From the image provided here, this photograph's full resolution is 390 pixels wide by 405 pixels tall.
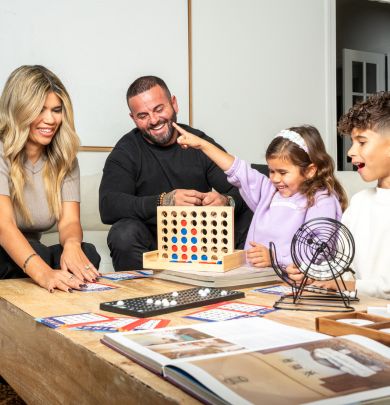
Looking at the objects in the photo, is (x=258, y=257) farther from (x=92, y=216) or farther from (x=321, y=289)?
(x=92, y=216)

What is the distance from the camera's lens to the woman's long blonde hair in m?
2.21

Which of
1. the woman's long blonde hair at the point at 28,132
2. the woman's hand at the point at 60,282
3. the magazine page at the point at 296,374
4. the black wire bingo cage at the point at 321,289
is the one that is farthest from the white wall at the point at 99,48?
the magazine page at the point at 296,374

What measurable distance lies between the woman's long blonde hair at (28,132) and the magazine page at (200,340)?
1.35 m

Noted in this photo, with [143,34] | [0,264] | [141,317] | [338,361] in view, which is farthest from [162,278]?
[143,34]

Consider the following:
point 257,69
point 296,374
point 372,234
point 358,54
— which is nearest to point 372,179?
point 372,234

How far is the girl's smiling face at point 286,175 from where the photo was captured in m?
2.33

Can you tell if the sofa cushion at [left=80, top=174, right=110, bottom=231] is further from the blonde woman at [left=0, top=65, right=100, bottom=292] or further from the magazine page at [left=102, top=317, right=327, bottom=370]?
the magazine page at [left=102, top=317, right=327, bottom=370]

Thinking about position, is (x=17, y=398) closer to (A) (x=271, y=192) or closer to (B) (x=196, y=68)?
(A) (x=271, y=192)

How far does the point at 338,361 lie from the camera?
31.6 inches

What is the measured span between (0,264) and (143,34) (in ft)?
7.18

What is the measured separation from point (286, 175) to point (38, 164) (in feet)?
3.26

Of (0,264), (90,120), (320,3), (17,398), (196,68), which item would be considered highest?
(320,3)

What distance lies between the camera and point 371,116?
6.15ft

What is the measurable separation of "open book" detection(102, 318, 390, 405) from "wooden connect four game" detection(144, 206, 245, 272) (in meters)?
0.87
